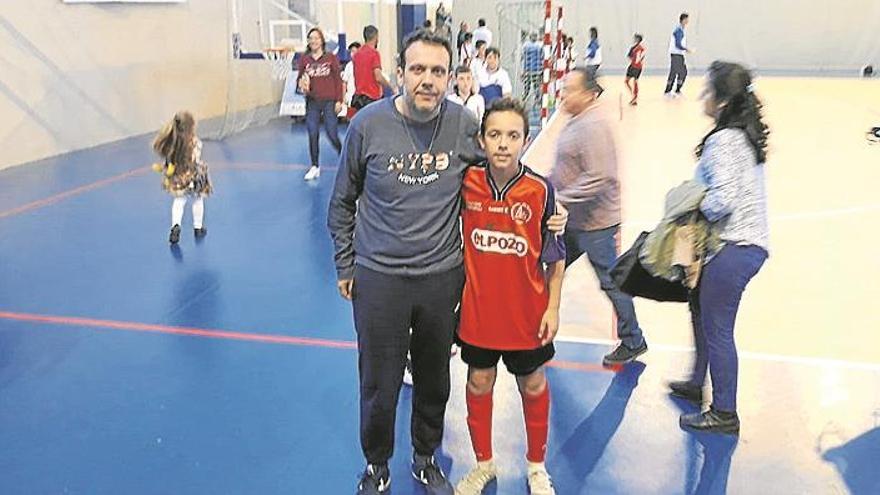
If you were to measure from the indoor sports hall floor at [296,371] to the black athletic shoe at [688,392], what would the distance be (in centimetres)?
9

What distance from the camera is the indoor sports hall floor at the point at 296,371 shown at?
3.52 meters

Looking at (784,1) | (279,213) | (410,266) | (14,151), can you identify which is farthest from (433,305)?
(784,1)

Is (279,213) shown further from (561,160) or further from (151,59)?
(151,59)

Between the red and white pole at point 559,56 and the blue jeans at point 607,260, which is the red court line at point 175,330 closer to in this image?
the blue jeans at point 607,260

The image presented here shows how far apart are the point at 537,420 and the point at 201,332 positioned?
2704 mm

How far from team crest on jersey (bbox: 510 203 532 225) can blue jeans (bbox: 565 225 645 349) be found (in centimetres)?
135

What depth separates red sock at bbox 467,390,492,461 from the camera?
3174 mm

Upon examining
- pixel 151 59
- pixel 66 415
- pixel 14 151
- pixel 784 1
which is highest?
pixel 784 1

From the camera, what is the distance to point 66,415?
4.03m

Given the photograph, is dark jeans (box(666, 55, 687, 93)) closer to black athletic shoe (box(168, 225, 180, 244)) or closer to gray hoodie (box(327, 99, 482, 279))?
black athletic shoe (box(168, 225, 180, 244))

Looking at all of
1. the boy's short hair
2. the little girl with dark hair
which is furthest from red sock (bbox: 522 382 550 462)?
the little girl with dark hair

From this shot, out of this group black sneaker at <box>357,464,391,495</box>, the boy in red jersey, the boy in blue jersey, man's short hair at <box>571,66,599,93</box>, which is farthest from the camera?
the boy in blue jersey

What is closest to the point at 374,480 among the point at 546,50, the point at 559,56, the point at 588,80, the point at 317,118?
the point at 588,80

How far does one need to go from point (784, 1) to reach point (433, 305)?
24879 mm
